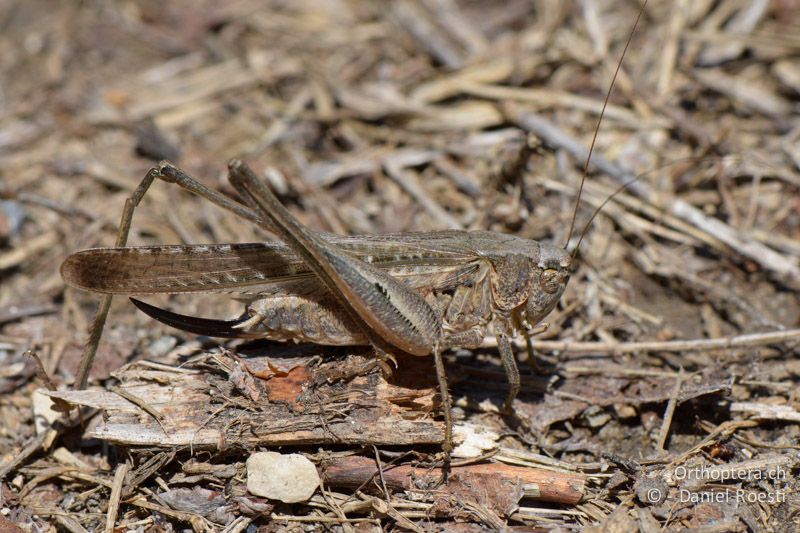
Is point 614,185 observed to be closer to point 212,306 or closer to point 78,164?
point 212,306

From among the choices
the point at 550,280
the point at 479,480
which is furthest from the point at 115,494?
the point at 550,280

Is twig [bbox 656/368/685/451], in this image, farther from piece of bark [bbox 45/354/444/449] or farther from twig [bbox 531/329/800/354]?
piece of bark [bbox 45/354/444/449]

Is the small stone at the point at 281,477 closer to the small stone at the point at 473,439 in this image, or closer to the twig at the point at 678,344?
the small stone at the point at 473,439

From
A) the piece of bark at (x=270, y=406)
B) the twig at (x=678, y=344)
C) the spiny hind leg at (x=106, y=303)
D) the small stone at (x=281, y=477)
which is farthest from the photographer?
the twig at (x=678, y=344)

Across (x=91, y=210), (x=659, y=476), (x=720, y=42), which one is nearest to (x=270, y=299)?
Answer: (x=659, y=476)

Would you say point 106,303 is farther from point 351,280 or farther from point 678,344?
point 678,344

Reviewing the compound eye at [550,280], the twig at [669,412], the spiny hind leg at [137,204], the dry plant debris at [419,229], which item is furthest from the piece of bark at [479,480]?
the spiny hind leg at [137,204]
